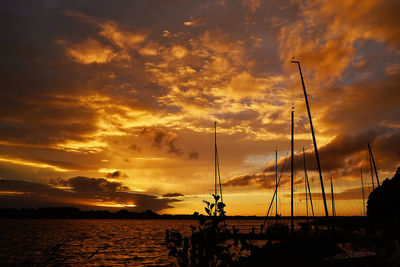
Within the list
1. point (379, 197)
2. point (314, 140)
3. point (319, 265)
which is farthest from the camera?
point (379, 197)

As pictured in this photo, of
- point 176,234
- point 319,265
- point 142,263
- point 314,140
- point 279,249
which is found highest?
point 314,140

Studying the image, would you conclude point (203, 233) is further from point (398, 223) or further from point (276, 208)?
point (276, 208)

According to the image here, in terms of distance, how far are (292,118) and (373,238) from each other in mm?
35318

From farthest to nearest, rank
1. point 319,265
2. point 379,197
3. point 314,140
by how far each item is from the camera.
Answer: point 379,197
point 314,140
point 319,265

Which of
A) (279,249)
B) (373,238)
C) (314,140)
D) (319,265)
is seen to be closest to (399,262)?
(373,238)

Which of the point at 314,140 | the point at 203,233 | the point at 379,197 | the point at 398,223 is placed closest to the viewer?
the point at 398,223

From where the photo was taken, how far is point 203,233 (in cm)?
572

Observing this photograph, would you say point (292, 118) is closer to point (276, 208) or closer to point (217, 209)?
point (276, 208)

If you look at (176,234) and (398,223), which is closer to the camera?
(398,223)

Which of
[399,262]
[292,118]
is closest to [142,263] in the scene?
[292,118]

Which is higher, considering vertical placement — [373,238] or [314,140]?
[314,140]

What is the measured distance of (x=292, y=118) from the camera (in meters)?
37.9

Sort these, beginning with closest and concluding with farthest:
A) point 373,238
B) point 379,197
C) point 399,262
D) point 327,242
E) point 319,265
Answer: point 373,238
point 399,262
point 319,265
point 327,242
point 379,197

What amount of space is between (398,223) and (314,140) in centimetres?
2289
